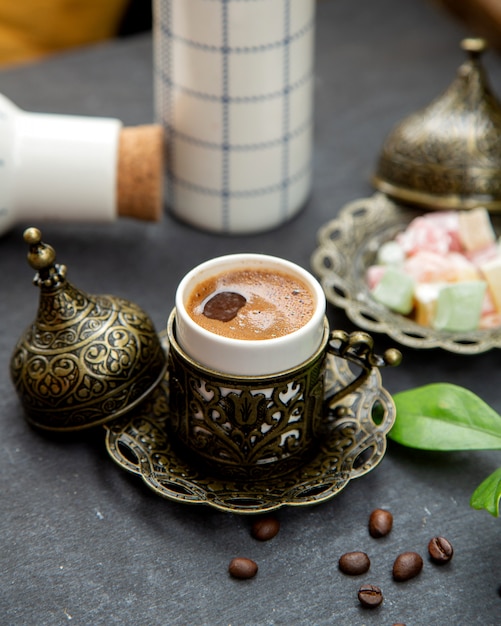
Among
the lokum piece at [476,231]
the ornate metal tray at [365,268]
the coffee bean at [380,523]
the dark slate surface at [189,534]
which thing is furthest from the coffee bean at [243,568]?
the lokum piece at [476,231]

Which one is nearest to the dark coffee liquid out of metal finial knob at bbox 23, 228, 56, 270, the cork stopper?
metal finial knob at bbox 23, 228, 56, 270

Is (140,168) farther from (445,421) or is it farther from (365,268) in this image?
(445,421)

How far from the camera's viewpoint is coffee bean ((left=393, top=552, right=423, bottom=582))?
2.48 ft

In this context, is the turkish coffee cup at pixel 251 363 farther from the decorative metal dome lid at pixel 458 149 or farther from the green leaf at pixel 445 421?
the decorative metal dome lid at pixel 458 149

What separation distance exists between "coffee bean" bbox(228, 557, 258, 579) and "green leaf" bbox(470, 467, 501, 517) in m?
0.20

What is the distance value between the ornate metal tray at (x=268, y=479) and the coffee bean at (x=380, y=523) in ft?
0.16

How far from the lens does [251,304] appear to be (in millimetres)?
807

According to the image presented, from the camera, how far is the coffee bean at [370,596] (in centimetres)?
73

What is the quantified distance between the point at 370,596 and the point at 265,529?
0.37 feet

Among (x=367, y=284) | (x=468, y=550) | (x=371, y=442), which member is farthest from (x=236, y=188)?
(x=468, y=550)

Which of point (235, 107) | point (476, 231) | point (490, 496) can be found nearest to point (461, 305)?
point (476, 231)

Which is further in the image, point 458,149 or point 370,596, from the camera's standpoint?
point 458,149

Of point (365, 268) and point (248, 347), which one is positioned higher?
point (248, 347)

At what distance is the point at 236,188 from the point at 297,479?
490mm
